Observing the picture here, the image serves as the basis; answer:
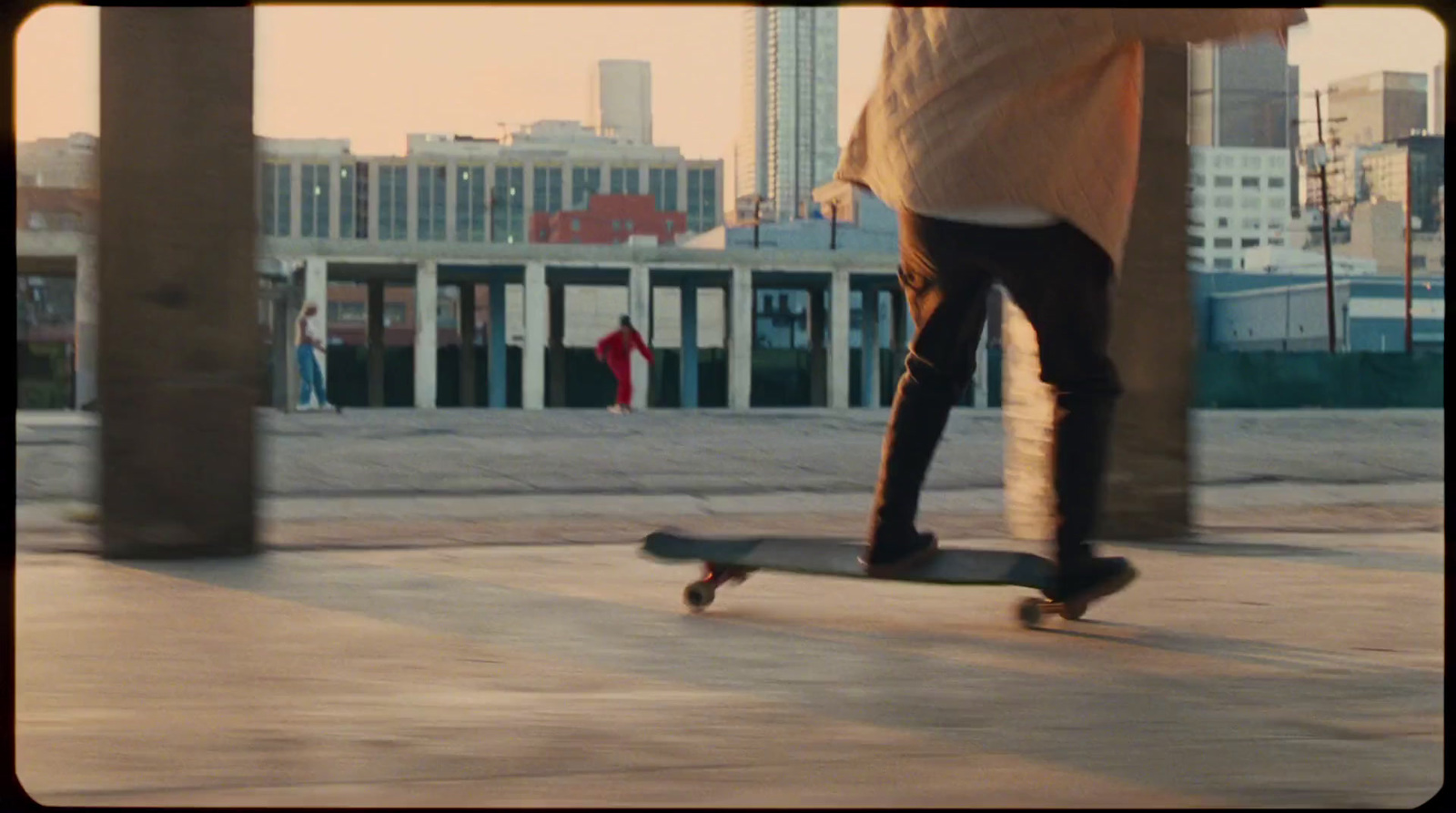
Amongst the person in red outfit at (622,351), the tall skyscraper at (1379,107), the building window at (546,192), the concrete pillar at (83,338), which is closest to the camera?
the person in red outfit at (622,351)

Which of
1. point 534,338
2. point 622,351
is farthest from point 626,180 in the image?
→ point 622,351

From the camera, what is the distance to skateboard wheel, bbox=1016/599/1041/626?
3.84 m

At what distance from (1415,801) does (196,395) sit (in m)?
3.82

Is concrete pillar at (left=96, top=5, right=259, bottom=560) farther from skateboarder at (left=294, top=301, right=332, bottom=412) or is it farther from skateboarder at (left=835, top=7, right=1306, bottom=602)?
skateboarder at (left=294, top=301, right=332, bottom=412)

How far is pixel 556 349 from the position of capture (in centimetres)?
5484

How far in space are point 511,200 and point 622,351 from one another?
130972 millimetres

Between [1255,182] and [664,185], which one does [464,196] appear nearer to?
[664,185]

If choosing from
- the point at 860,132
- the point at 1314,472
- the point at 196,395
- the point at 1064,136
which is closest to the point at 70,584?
the point at 196,395

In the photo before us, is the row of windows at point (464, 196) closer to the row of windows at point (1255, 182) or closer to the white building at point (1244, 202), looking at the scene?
the white building at point (1244, 202)

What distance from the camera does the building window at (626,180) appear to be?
154 meters

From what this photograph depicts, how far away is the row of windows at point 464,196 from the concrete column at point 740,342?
3950 inches

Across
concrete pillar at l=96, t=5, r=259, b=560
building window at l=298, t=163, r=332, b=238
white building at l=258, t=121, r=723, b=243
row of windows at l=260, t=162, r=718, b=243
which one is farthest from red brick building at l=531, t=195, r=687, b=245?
concrete pillar at l=96, t=5, r=259, b=560

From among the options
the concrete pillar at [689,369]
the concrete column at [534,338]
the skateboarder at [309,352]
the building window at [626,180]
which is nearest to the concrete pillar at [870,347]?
the concrete pillar at [689,369]

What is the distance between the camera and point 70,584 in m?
4.58
